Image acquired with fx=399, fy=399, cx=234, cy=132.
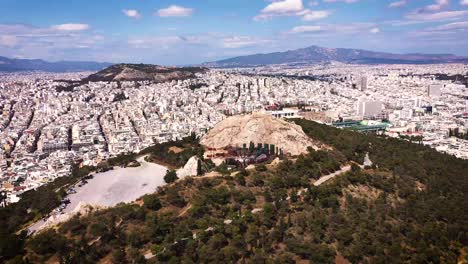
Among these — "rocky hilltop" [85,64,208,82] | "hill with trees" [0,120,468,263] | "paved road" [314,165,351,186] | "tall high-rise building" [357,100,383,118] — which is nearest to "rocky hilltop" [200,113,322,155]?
"hill with trees" [0,120,468,263]

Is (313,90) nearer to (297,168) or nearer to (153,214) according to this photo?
(297,168)

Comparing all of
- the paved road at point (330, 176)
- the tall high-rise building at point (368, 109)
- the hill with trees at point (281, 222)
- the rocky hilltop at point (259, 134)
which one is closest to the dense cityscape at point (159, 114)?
the tall high-rise building at point (368, 109)

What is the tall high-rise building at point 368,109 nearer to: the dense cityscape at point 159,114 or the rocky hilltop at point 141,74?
the dense cityscape at point 159,114

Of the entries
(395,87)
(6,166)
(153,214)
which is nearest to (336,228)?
(153,214)

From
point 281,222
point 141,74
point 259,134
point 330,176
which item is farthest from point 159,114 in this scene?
point 281,222

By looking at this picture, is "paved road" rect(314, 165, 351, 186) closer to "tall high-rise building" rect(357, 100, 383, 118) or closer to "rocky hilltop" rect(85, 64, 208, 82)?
"tall high-rise building" rect(357, 100, 383, 118)

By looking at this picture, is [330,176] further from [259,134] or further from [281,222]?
[281,222]
